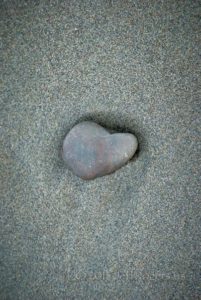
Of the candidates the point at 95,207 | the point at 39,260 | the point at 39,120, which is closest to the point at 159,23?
the point at 39,120

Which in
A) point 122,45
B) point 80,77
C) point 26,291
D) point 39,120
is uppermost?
point 122,45

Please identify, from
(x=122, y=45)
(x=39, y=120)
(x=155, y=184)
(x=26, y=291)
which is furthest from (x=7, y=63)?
(x=26, y=291)

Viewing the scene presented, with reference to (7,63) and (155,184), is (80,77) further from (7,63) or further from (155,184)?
(155,184)

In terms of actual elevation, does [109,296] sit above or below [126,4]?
below
